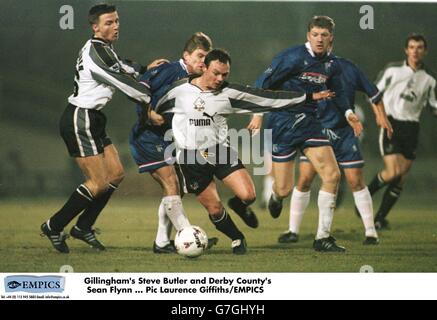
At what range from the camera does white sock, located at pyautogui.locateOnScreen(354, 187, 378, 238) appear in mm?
7848

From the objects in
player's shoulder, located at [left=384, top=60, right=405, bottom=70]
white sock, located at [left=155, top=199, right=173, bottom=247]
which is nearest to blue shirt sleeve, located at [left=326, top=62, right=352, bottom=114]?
player's shoulder, located at [left=384, top=60, right=405, bottom=70]

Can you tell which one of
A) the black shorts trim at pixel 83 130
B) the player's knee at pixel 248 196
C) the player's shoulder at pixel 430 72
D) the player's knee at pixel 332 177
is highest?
the player's shoulder at pixel 430 72

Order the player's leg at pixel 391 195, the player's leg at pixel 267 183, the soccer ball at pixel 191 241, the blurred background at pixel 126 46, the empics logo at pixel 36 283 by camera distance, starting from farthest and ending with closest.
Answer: the player's leg at pixel 391 195 → the player's leg at pixel 267 183 → the blurred background at pixel 126 46 → the empics logo at pixel 36 283 → the soccer ball at pixel 191 241

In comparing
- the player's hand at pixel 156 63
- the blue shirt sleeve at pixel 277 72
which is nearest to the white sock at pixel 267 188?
the blue shirt sleeve at pixel 277 72

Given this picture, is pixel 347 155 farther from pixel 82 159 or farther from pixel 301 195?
pixel 82 159

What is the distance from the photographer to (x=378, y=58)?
776 cm

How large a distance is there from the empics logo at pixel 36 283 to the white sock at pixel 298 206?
1.94 m

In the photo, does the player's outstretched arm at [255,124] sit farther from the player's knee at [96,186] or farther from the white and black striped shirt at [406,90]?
the player's knee at [96,186]

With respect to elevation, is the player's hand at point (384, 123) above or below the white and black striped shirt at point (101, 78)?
below

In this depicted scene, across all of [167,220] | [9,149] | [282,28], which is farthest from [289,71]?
[9,149]

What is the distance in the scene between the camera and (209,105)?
7.54m

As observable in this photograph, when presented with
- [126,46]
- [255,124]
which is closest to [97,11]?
[126,46]

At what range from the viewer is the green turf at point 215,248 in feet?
24.9

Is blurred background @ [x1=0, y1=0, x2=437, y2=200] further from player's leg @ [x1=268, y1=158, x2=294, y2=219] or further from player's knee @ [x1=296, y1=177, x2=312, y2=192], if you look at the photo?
player's knee @ [x1=296, y1=177, x2=312, y2=192]
